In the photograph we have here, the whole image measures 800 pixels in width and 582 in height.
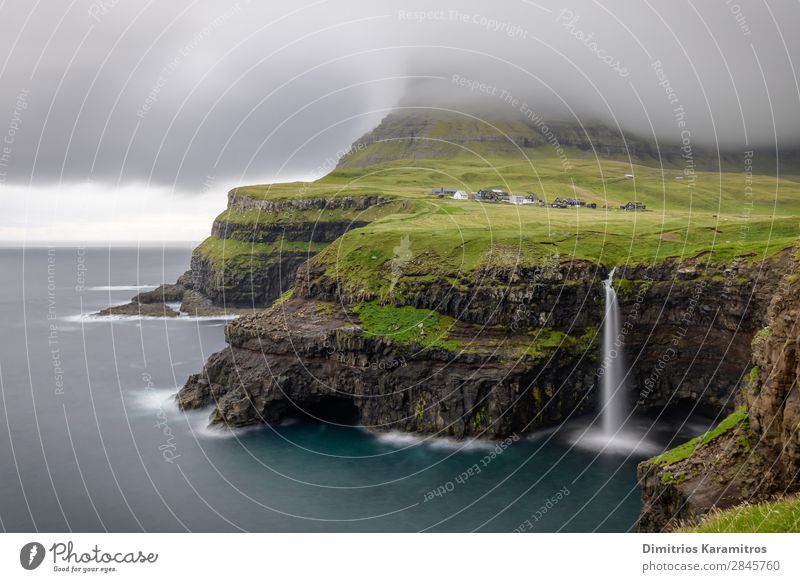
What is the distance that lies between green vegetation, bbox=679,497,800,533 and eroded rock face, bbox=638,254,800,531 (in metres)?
5.33

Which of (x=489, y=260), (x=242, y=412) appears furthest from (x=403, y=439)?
(x=489, y=260)

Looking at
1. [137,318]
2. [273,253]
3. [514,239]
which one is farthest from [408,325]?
[137,318]

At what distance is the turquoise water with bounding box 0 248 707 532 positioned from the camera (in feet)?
142

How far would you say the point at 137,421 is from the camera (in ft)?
214

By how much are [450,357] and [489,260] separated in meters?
12.8

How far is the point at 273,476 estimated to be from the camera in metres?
51.7

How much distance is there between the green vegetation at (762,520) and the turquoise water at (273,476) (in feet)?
80.5

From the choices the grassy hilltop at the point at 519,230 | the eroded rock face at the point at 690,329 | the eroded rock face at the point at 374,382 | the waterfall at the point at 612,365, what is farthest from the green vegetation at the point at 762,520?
the waterfall at the point at 612,365

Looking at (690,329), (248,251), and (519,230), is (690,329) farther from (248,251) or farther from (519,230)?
(248,251)

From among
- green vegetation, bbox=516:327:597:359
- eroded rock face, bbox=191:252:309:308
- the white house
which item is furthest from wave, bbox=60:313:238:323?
green vegetation, bbox=516:327:597:359

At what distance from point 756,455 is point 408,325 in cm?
4152

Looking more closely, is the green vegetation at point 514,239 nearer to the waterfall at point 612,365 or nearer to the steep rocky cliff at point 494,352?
the steep rocky cliff at point 494,352

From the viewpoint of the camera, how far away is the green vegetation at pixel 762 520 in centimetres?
1625

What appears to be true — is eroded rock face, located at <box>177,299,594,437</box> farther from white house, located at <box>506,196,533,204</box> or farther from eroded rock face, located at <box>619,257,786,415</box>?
white house, located at <box>506,196,533,204</box>
